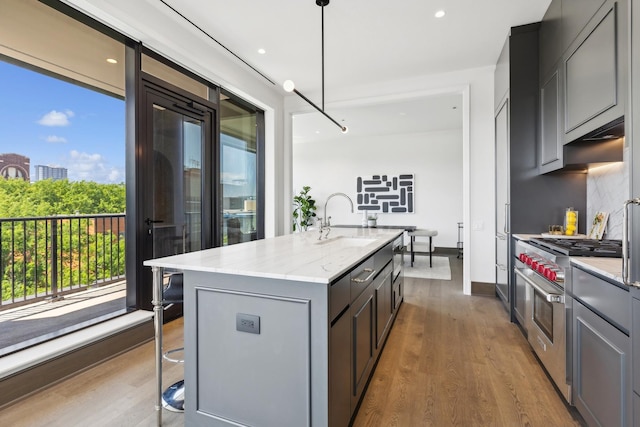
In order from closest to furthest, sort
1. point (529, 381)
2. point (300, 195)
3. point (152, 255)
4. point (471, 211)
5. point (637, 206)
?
point (637, 206)
point (529, 381)
point (152, 255)
point (471, 211)
point (300, 195)

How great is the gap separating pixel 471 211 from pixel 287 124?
10.8 feet

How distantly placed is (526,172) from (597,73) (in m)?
1.32

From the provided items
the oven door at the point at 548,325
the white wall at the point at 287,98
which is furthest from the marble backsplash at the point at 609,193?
the white wall at the point at 287,98

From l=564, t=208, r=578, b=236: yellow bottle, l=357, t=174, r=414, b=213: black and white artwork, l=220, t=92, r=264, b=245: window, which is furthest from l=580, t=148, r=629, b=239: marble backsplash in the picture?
l=357, t=174, r=414, b=213: black and white artwork

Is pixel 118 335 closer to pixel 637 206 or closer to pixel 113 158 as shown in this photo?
pixel 113 158

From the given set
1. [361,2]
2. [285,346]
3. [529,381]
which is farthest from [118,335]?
[361,2]

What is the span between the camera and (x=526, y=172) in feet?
9.89

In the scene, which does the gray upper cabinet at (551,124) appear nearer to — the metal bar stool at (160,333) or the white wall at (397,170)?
the metal bar stool at (160,333)

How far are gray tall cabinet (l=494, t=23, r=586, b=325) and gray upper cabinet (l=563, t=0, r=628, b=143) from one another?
695mm

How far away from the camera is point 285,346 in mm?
1332

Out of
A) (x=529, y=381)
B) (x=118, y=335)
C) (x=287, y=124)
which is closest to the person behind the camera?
(x=529, y=381)

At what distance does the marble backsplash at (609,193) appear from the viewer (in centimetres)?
223

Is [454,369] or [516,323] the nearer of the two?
[454,369]

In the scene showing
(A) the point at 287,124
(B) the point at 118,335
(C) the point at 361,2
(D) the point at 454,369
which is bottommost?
(D) the point at 454,369
